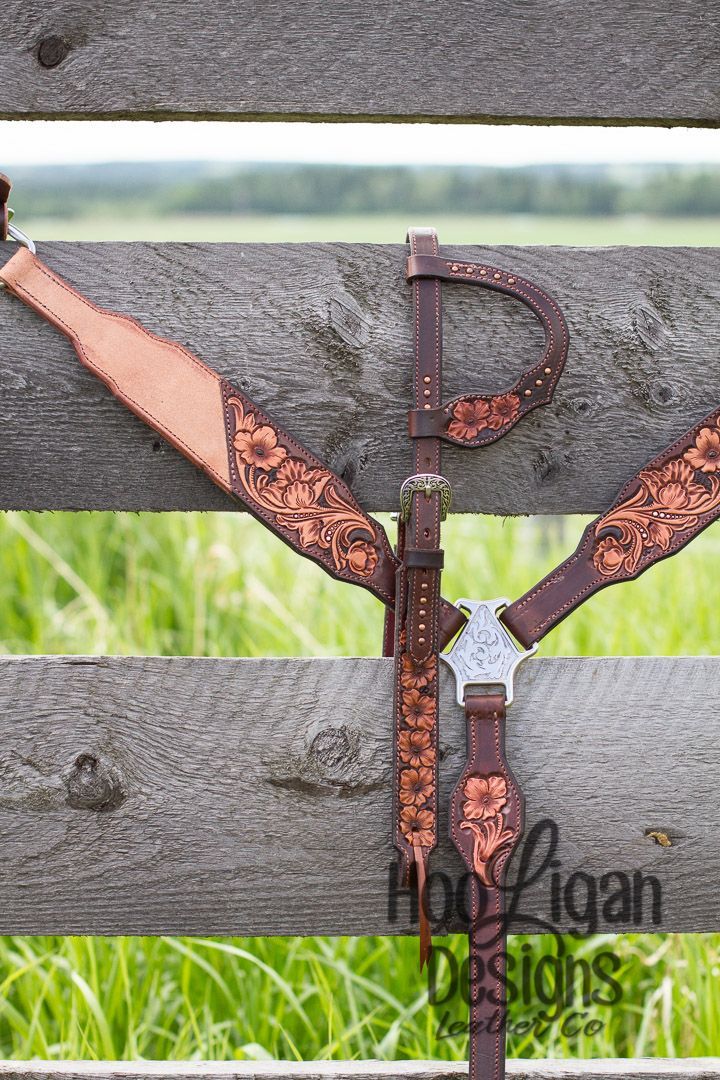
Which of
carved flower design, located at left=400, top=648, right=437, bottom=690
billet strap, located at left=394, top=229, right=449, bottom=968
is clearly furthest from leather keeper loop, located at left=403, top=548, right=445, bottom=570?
carved flower design, located at left=400, top=648, right=437, bottom=690

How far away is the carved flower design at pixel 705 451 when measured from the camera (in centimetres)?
115

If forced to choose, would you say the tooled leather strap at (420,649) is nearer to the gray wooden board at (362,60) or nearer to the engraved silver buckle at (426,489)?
the engraved silver buckle at (426,489)

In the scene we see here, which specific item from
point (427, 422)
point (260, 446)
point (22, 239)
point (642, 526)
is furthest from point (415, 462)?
point (22, 239)

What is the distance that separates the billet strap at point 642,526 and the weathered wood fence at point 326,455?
3 centimetres

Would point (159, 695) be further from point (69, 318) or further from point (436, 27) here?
point (436, 27)

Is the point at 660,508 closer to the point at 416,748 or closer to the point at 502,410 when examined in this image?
the point at 502,410

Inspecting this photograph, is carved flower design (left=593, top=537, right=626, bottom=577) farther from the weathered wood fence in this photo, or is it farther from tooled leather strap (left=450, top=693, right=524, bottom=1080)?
tooled leather strap (left=450, top=693, right=524, bottom=1080)

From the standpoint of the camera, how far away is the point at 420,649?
109cm

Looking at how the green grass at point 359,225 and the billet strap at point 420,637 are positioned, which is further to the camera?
the green grass at point 359,225

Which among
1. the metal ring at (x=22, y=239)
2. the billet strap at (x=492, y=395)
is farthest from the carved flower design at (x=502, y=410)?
the metal ring at (x=22, y=239)

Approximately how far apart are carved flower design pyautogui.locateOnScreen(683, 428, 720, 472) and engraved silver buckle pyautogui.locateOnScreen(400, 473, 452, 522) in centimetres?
30

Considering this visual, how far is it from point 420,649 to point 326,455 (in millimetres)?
256

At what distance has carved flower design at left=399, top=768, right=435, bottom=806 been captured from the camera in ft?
3.64

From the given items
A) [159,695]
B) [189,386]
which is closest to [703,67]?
[189,386]
